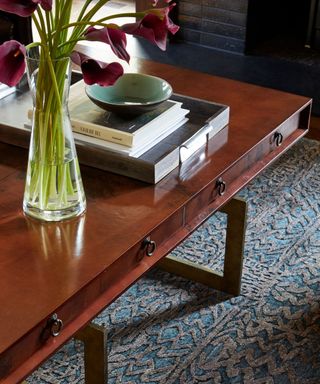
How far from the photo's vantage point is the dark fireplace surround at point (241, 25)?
3727mm

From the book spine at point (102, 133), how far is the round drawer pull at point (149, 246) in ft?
0.90

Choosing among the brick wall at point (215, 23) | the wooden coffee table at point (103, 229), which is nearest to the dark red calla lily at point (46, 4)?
the wooden coffee table at point (103, 229)

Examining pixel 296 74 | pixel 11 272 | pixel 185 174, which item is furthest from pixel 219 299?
pixel 296 74

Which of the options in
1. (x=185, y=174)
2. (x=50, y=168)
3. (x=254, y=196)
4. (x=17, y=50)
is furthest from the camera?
(x=254, y=196)

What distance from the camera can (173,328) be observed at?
2.05 metres

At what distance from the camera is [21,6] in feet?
4.25

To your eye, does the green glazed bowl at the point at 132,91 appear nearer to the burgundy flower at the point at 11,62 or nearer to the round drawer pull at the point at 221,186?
the round drawer pull at the point at 221,186

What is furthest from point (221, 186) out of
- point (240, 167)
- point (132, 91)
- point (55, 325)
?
point (55, 325)

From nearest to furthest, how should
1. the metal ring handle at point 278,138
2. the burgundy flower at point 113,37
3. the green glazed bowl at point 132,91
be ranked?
the burgundy flower at point 113,37 < the green glazed bowl at point 132,91 < the metal ring handle at point 278,138

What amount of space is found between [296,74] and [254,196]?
1094 millimetres

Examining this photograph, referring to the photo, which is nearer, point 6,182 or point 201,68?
point 6,182

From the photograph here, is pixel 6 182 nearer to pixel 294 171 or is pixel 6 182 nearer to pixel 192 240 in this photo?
pixel 192 240

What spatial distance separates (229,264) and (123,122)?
59cm

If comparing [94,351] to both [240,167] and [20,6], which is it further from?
[20,6]
